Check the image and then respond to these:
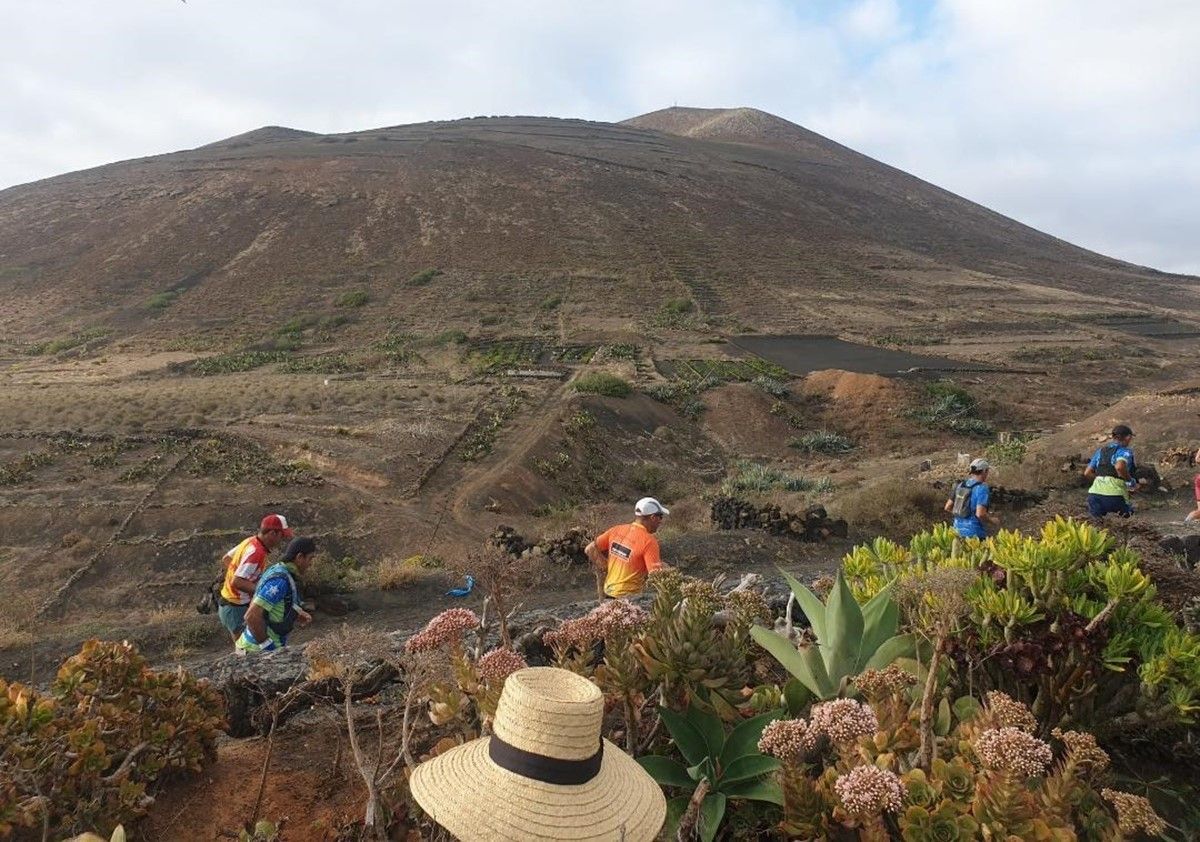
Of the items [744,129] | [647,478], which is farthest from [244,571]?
[744,129]

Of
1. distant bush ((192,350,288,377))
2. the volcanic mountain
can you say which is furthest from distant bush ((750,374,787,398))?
distant bush ((192,350,288,377))

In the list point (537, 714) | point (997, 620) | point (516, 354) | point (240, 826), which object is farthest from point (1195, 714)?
point (516, 354)

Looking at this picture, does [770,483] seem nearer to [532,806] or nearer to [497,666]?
[497,666]

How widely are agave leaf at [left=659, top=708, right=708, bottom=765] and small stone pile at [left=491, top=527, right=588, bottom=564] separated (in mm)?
8413

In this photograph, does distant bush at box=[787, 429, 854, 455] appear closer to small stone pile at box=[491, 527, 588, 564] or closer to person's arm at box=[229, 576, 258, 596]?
small stone pile at box=[491, 527, 588, 564]

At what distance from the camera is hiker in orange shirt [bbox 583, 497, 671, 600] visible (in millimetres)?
5109

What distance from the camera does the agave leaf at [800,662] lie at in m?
2.71

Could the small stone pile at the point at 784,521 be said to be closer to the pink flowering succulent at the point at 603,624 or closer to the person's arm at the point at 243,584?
the person's arm at the point at 243,584

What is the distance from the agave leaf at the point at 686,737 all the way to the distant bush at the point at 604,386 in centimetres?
1915

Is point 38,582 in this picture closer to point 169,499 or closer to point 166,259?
point 169,499

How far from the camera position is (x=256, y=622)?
521cm

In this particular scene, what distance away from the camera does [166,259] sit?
4225 cm

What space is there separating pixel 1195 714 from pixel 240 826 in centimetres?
334

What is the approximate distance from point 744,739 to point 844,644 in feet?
1.96
